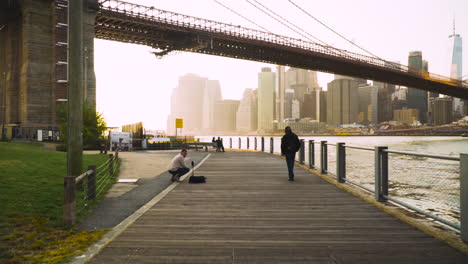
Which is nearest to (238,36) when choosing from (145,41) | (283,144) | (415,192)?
(145,41)

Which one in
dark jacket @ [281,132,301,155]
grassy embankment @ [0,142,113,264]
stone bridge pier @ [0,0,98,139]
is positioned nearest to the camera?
grassy embankment @ [0,142,113,264]

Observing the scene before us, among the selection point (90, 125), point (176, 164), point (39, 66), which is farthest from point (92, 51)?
point (176, 164)

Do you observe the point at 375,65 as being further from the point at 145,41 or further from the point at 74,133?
the point at 74,133

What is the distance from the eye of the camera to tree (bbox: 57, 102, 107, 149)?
22141 mm

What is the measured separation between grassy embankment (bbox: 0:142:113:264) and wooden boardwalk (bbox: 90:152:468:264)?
0.56 m

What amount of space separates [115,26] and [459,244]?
5116 cm

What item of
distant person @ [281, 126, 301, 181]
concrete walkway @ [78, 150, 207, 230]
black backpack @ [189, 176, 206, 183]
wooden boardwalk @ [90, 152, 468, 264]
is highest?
distant person @ [281, 126, 301, 181]

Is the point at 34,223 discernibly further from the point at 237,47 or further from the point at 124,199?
the point at 237,47

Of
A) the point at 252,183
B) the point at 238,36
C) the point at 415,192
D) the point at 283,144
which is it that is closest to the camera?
the point at 252,183

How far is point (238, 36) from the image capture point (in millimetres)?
52750

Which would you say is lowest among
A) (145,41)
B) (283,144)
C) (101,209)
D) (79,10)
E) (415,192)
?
(415,192)

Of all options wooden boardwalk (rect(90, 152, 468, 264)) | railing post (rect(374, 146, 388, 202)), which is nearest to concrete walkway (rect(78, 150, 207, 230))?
wooden boardwalk (rect(90, 152, 468, 264))

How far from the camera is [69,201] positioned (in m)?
5.32

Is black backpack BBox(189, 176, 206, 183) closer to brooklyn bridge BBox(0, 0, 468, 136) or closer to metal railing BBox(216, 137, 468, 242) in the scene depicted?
metal railing BBox(216, 137, 468, 242)
